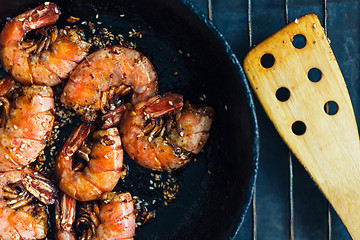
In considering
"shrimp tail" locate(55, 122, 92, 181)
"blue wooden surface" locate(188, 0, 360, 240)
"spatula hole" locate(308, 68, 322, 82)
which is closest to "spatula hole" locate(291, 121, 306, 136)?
"blue wooden surface" locate(188, 0, 360, 240)

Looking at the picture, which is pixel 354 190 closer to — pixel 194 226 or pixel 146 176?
pixel 194 226

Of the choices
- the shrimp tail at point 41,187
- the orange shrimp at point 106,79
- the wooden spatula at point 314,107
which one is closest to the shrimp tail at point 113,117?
the orange shrimp at point 106,79

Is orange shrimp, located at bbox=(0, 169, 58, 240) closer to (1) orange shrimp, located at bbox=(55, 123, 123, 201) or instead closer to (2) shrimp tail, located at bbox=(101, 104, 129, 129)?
(1) orange shrimp, located at bbox=(55, 123, 123, 201)

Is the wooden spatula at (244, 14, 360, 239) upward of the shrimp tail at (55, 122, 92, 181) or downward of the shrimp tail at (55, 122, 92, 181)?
upward

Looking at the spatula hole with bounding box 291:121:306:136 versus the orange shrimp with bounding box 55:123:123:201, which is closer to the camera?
the orange shrimp with bounding box 55:123:123:201

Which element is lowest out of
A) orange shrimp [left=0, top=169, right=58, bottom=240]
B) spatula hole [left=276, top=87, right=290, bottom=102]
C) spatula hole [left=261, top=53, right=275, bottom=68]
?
orange shrimp [left=0, top=169, right=58, bottom=240]

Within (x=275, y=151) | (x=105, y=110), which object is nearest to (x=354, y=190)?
(x=275, y=151)

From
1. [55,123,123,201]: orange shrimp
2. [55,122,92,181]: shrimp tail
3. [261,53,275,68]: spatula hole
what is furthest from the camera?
[261,53,275,68]: spatula hole
